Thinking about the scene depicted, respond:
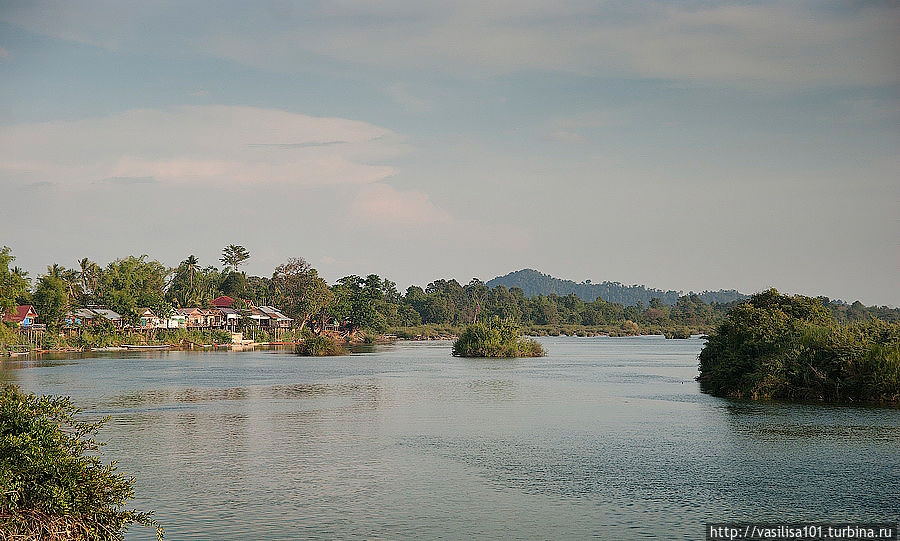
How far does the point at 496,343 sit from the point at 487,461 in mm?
51871

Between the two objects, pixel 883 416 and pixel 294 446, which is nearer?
pixel 294 446

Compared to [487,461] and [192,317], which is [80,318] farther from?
[487,461]

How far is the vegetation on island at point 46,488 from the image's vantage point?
32.6ft

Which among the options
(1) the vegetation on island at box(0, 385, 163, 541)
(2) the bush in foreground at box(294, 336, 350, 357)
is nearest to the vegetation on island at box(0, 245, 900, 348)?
(2) the bush in foreground at box(294, 336, 350, 357)

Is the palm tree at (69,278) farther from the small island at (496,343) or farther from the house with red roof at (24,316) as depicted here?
the small island at (496,343)

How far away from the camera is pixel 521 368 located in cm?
5638

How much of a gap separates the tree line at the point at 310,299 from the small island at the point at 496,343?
4.94 meters

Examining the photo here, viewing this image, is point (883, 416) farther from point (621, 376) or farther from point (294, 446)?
point (621, 376)

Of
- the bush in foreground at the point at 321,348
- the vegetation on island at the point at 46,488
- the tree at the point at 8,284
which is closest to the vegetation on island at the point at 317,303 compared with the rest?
the tree at the point at 8,284

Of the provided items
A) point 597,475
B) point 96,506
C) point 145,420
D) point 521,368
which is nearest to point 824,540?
point 597,475

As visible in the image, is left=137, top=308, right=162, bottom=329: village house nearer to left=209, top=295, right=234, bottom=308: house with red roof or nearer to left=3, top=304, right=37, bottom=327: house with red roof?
left=3, top=304, right=37, bottom=327: house with red roof

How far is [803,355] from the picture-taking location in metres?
32.2

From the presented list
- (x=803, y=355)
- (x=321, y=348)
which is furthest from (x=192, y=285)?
(x=803, y=355)

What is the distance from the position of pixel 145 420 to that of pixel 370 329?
332ft
